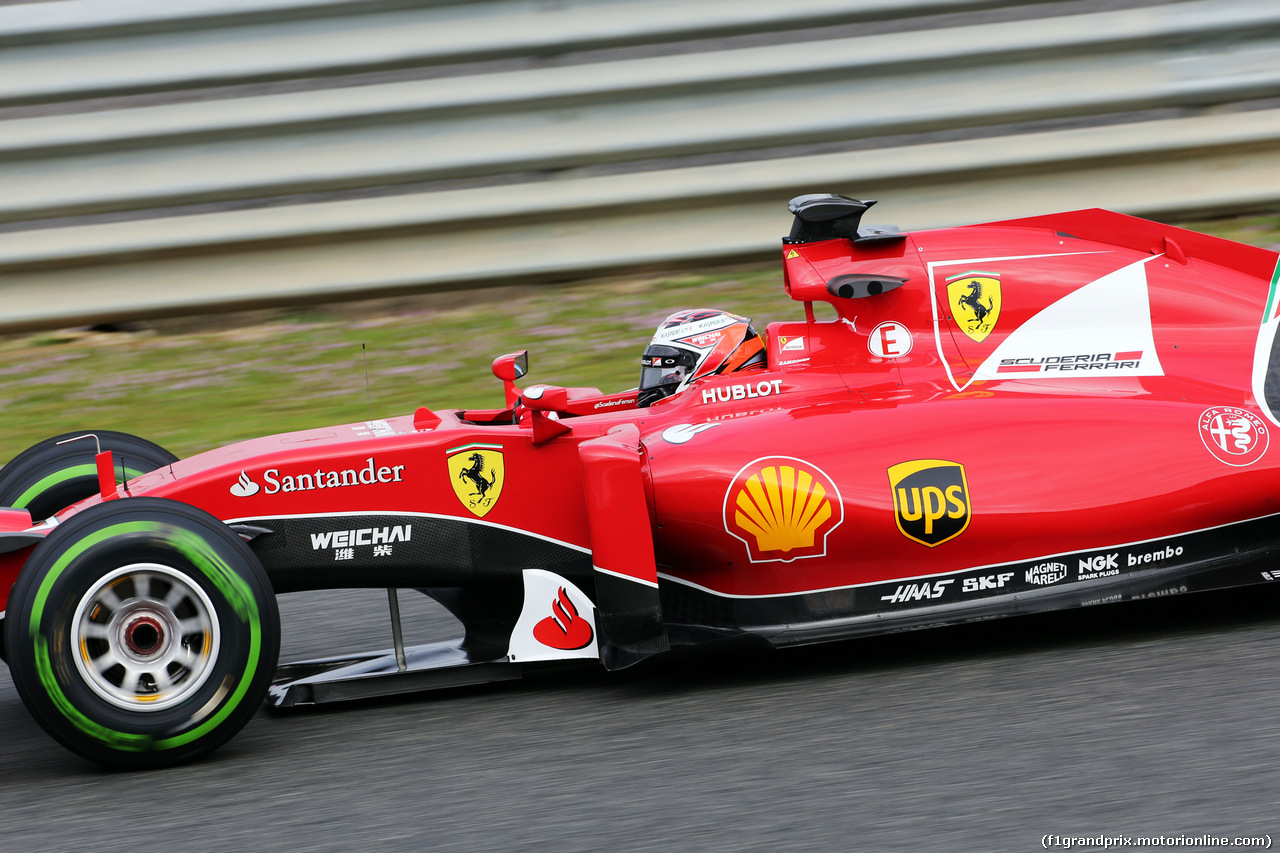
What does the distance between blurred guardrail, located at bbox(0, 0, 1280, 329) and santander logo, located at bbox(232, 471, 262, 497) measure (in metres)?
4.57

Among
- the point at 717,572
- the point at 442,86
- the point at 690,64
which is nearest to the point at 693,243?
the point at 690,64

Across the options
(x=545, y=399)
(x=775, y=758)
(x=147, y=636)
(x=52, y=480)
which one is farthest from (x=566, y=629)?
(x=52, y=480)

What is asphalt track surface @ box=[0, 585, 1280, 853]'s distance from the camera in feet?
9.70

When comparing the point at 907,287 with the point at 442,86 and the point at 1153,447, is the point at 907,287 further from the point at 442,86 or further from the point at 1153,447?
the point at 442,86

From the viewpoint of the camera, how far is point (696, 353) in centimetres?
445

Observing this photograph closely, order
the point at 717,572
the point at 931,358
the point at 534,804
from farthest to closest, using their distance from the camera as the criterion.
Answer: the point at 931,358 → the point at 717,572 → the point at 534,804

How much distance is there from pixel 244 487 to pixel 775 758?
5.58 feet

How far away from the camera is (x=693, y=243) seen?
8344 mm

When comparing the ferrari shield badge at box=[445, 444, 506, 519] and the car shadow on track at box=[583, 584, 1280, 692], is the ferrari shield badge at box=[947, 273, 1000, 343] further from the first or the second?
the ferrari shield badge at box=[445, 444, 506, 519]

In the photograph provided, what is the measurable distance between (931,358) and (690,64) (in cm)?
438

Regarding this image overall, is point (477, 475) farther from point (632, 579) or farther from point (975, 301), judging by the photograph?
point (975, 301)

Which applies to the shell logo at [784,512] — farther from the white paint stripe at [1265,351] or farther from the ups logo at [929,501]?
the white paint stripe at [1265,351]

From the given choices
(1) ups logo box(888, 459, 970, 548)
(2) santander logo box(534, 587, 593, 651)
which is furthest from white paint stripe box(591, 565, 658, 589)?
(1) ups logo box(888, 459, 970, 548)

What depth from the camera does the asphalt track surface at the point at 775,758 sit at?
2957mm
